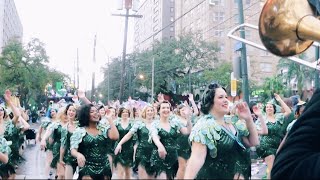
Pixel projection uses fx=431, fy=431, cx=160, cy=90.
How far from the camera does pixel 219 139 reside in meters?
4.25

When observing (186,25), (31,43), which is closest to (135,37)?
(186,25)

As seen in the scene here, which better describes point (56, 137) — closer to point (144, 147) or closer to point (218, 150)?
point (144, 147)

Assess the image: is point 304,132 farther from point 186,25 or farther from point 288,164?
point 186,25

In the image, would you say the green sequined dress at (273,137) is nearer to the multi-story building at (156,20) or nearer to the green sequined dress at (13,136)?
the green sequined dress at (13,136)

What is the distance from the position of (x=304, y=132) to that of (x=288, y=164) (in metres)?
0.11

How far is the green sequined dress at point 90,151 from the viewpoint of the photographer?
20.0 feet

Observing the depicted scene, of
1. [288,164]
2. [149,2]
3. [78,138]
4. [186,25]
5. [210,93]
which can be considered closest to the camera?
[288,164]

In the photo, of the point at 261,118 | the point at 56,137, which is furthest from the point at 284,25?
the point at 56,137

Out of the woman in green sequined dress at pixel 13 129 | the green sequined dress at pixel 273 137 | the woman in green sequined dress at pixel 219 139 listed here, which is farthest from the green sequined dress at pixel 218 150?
the woman in green sequined dress at pixel 13 129

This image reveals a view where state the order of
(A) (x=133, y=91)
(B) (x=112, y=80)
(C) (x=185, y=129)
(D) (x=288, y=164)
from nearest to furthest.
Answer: (D) (x=288, y=164) → (C) (x=185, y=129) → (A) (x=133, y=91) → (B) (x=112, y=80)

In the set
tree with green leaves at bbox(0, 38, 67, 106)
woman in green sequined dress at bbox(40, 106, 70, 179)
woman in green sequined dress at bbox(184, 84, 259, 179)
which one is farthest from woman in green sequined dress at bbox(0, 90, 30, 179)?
tree with green leaves at bbox(0, 38, 67, 106)

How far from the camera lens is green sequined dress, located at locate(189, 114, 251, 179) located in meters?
4.18

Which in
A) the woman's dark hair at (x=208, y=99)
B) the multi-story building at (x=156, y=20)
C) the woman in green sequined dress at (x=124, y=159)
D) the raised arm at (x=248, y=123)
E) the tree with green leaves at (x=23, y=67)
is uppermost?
the multi-story building at (x=156, y=20)

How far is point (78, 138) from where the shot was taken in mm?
6098
